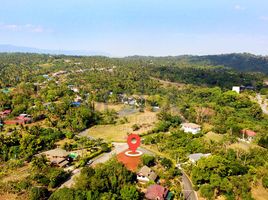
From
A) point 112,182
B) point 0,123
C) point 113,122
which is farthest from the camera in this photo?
point 113,122

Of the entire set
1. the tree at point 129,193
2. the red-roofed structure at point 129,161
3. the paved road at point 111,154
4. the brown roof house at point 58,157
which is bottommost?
the paved road at point 111,154

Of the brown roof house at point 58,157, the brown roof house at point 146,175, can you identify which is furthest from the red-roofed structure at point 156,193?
the brown roof house at point 58,157

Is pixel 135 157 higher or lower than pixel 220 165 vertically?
lower

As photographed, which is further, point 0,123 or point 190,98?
point 190,98

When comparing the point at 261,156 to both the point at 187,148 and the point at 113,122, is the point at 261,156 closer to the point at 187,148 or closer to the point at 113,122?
the point at 187,148

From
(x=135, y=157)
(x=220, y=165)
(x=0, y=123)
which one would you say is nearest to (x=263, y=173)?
(x=220, y=165)

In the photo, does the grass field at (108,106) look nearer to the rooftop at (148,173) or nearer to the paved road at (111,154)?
the paved road at (111,154)

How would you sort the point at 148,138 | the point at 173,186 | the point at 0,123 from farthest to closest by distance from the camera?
the point at 0,123 < the point at 148,138 < the point at 173,186
